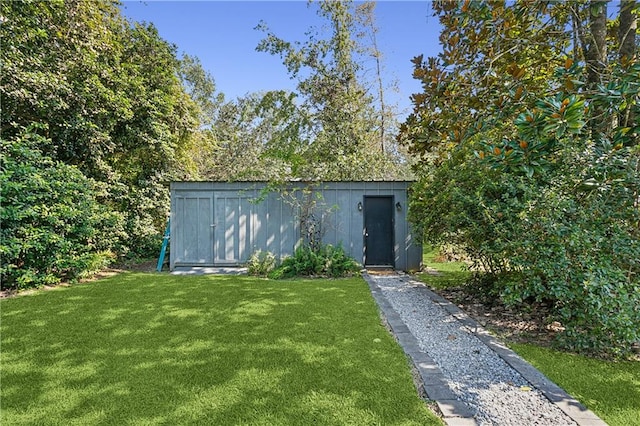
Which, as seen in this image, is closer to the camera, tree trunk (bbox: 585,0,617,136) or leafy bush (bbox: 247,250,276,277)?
tree trunk (bbox: 585,0,617,136)

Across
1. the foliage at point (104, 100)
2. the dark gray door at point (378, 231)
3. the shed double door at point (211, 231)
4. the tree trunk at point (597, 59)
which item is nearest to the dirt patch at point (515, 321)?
the tree trunk at point (597, 59)

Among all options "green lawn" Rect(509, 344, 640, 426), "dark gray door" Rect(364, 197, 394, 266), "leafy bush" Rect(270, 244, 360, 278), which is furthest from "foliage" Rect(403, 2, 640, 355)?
"dark gray door" Rect(364, 197, 394, 266)

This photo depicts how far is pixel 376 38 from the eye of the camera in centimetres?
1398

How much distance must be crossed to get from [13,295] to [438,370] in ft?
22.3

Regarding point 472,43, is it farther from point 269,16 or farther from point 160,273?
point 269,16

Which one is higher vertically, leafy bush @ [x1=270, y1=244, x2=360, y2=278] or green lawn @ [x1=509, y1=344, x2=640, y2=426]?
leafy bush @ [x1=270, y1=244, x2=360, y2=278]

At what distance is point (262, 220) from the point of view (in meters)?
7.92

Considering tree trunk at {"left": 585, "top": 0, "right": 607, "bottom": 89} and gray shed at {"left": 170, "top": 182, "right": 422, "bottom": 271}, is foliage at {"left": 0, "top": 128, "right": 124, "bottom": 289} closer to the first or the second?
gray shed at {"left": 170, "top": 182, "right": 422, "bottom": 271}

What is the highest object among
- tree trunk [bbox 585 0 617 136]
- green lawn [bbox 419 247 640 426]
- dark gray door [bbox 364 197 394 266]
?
tree trunk [bbox 585 0 617 136]

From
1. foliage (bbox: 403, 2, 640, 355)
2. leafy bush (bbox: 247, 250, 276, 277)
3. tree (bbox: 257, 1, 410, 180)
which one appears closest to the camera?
foliage (bbox: 403, 2, 640, 355)

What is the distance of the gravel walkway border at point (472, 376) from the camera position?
2.15 m

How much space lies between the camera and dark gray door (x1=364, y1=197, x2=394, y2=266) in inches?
313

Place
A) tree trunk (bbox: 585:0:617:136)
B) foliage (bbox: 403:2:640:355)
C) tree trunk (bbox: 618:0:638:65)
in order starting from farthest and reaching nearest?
tree trunk (bbox: 618:0:638:65) < tree trunk (bbox: 585:0:617:136) < foliage (bbox: 403:2:640:355)

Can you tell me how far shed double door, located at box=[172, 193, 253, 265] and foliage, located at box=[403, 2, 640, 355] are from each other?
4.81 meters
